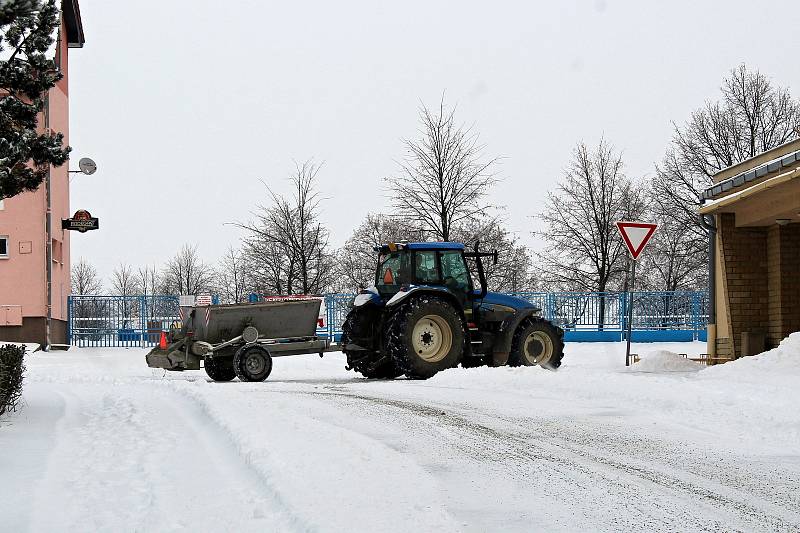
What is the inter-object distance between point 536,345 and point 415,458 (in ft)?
32.2

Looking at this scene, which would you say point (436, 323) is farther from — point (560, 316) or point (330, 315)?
point (560, 316)

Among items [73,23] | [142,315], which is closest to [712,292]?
[142,315]

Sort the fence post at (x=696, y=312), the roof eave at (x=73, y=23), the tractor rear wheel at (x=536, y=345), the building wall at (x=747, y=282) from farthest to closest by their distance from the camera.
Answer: the roof eave at (x=73, y=23), the fence post at (x=696, y=312), the building wall at (x=747, y=282), the tractor rear wheel at (x=536, y=345)

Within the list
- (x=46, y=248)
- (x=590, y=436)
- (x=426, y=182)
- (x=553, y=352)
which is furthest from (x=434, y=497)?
(x=426, y=182)

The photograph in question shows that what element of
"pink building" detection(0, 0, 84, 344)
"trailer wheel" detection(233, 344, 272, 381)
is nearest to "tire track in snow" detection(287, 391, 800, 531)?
"trailer wheel" detection(233, 344, 272, 381)

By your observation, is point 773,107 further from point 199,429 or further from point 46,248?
point 199,429

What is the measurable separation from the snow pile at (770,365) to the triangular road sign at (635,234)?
232 centimetres

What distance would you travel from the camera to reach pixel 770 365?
14.1m

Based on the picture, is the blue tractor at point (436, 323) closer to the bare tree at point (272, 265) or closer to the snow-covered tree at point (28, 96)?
the snow-covered tree at point (28, 96)

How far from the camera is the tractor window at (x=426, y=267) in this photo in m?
16.8

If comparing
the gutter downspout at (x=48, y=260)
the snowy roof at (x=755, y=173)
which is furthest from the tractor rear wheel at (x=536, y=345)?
the gutter downspout at (x=48, y=260)

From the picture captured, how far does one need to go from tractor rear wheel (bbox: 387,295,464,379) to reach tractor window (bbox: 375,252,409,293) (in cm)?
88

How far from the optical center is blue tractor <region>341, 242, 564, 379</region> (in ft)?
51.8

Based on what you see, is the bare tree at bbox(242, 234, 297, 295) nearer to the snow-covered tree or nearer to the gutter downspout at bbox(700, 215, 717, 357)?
the gutter downspout at bbox(700, 215, 717, 357)
